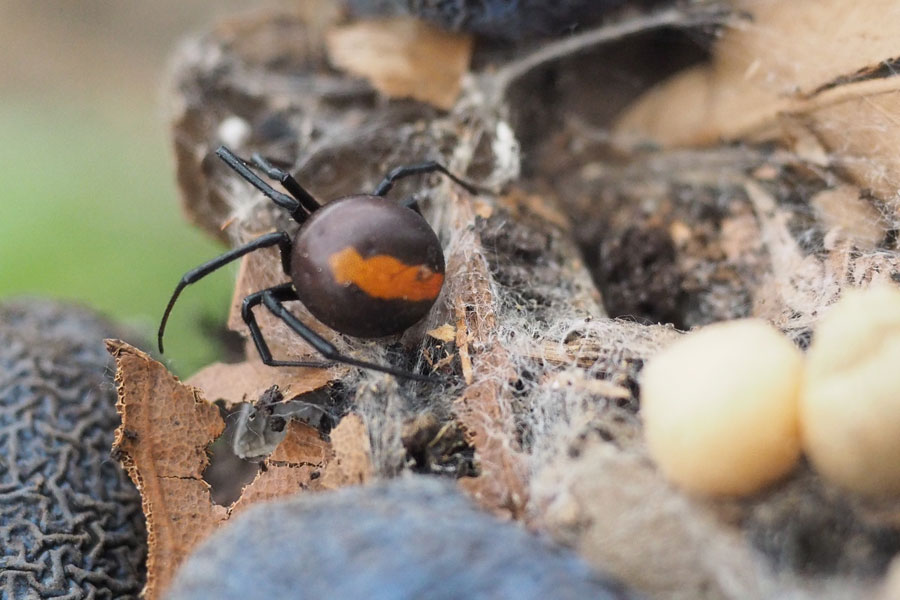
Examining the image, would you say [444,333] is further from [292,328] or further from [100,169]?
[100,169]

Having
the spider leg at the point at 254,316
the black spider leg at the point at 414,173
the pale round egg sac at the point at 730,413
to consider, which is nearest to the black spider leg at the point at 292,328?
the spider leg at the point at 254,316

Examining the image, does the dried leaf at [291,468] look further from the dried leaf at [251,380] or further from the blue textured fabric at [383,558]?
the blue textured fabric at [383,558]

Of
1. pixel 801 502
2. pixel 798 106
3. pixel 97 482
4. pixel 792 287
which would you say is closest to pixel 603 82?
pixel 798 106

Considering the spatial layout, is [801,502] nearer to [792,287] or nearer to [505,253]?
[792,287]

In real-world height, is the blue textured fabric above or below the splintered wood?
below

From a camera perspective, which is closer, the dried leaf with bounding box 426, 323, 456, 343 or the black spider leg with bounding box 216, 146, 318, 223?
the dried leaf with bounding box 426, 323, 456, 343

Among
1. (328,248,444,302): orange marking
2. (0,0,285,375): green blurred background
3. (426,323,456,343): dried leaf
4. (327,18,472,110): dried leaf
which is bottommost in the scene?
(426,323,456,343): dried leaf

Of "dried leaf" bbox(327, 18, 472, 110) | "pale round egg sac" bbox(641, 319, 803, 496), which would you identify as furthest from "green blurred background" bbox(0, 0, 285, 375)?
"pale round egg sac" bbox(641, 319, 803, 496)

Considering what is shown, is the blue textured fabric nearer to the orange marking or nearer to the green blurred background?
the orange marking

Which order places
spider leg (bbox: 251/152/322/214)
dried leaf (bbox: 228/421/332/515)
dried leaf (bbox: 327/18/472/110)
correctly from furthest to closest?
dried leaf (bbox: 327/18/472/110) → spider leg (bbox: 251/152/322/214) → dried leaf (bbox: 228/421/332/515)
